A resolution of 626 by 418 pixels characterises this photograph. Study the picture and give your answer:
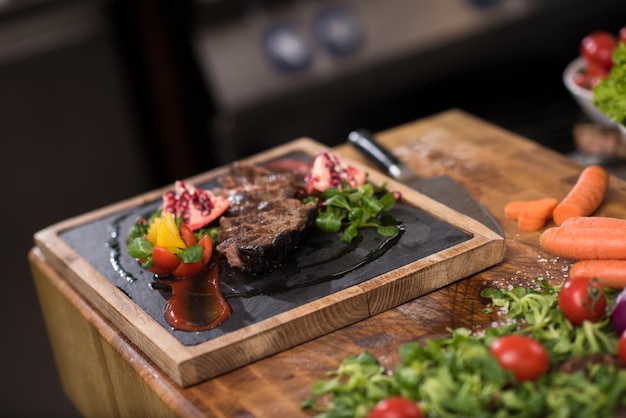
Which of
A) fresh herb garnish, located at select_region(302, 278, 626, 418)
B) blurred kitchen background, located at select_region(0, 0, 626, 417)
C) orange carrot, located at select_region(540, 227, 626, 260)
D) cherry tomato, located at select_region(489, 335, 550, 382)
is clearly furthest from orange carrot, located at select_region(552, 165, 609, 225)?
blurred kitchen background, located at select_region(0, 0, 626, 417)

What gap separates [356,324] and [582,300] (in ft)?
1.72

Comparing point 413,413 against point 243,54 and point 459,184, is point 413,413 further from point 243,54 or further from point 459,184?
point 243,54

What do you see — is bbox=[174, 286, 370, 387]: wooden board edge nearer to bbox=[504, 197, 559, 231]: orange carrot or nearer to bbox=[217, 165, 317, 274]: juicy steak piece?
bbox=[217, 165, 317, 274]: juicy steak piece

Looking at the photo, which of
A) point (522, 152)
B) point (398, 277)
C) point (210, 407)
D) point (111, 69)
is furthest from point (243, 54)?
point (210, 407)

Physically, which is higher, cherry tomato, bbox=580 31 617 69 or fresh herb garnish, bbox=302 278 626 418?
cherry tomato, bbox=580 31 617 69

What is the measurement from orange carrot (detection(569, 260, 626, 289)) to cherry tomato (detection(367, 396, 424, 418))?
626 millimetres

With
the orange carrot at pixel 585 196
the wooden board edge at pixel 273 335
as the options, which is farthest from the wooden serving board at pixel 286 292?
the orange carrot at pixel 585 196

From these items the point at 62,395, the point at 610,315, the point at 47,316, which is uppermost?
the point at 610,315

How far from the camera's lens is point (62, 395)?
4680mm

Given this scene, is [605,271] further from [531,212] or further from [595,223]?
[531,212]

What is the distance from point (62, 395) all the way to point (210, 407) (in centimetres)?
304

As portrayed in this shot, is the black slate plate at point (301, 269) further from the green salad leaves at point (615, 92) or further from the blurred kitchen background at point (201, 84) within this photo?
the blurred kitchen background at point (201, 84)

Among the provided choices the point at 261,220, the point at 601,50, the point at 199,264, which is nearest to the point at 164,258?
the point at 199,264

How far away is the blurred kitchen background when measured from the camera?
444 cm
